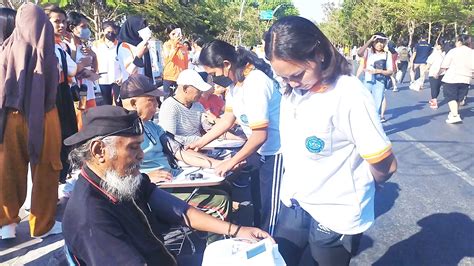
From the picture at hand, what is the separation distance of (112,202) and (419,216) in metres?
2.96

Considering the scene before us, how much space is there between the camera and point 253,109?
2.48 metres

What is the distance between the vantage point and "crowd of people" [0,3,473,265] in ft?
5.25

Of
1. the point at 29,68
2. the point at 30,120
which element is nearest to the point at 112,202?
the point at 30,120

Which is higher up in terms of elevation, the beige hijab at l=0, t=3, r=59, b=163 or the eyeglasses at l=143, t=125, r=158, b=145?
the beige hijab at l=0, t=3, r=59, b=163

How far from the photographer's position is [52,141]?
323 centimetres

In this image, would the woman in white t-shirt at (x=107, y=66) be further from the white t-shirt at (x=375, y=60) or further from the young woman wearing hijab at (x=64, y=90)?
the white t-shirt at (x=375, y=60)

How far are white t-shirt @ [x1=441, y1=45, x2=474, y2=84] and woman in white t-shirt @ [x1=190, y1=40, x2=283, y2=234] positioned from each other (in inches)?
241

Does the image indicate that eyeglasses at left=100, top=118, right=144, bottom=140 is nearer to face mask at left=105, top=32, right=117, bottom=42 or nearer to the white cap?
the white cap

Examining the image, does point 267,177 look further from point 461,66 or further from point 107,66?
point 461,66

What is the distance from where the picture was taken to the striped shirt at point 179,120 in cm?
351

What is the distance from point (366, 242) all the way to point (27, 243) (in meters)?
2.70

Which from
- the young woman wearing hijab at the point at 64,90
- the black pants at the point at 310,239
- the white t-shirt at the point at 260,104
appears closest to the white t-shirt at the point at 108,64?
the young woman wearing hijab at the point at 64,90

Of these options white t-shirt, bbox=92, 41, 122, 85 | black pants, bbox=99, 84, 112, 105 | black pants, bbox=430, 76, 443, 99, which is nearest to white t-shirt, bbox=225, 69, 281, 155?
white t-shirt, bbox=92, 41, 122, 85

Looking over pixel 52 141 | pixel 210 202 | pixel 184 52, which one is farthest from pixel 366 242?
pixel 184 52
